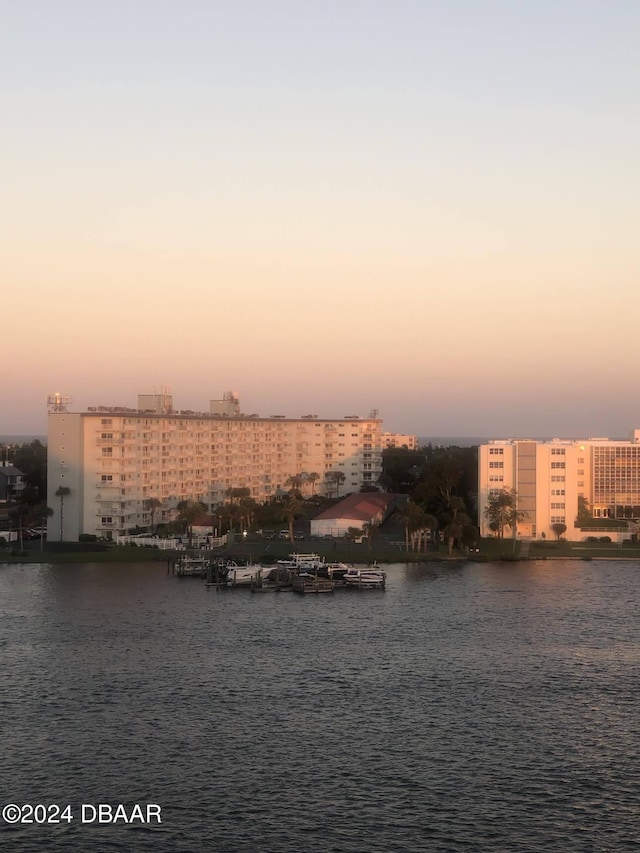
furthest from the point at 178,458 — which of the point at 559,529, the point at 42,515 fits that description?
the point at 559,529

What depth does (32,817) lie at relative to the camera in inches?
738

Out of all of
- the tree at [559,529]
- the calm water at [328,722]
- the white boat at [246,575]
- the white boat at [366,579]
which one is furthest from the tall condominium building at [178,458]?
the tree at [559,529]

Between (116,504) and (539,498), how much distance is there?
24.1 m

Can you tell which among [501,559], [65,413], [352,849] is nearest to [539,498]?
[501,559]

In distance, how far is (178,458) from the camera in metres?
66.1

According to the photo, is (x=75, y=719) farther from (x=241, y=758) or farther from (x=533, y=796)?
(x=533, y=796)

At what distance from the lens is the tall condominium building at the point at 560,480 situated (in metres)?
56.9

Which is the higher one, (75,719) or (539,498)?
(539,498)

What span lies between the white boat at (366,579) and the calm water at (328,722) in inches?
178

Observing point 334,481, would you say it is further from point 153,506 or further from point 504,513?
point 504,513

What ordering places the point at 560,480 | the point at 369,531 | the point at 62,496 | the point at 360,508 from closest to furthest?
the point at 369,531 < the point at 560,480 < the point at 62,496 < the point at 360,508

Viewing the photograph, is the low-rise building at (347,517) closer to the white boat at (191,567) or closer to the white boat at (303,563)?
the white boat at (303,563)

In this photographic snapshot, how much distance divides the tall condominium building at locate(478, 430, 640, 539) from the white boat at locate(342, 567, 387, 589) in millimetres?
14357

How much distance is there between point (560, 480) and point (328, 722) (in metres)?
36.0
